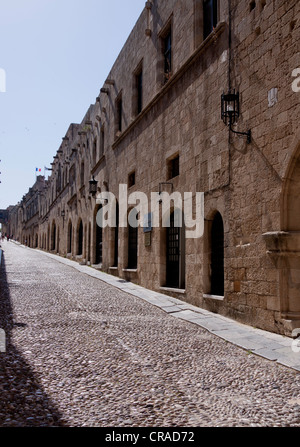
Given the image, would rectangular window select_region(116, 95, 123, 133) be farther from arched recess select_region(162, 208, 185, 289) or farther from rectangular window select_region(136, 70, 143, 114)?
arched recess select_region(162, 208, 185, 289)

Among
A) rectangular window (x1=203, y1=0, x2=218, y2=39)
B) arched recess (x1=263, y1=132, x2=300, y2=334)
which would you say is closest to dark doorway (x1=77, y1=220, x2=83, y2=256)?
rectangular window (x1=203, y1=0, x2=218, y2=39)

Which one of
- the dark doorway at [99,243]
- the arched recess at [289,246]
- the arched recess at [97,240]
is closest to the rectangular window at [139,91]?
the arched recess at [97,240]

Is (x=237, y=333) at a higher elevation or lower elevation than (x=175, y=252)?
lower

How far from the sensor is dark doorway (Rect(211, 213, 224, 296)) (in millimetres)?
7391

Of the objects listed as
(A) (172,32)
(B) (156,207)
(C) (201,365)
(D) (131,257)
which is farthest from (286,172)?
(D) (131,257)

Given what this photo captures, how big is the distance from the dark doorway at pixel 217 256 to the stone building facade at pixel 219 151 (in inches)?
0.8

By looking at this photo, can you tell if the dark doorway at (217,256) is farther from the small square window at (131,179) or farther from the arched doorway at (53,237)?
the arched doorway at (53,237)

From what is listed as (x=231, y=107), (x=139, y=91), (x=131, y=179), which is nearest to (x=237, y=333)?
(x=231, y=107)

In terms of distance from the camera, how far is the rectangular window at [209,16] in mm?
8062

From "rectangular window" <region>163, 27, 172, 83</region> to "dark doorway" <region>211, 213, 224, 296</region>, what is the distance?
4.81 metres

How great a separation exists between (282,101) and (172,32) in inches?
211

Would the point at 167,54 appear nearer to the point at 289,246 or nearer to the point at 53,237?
the point at 289,246

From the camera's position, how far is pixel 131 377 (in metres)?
3.61

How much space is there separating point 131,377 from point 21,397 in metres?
1.04
